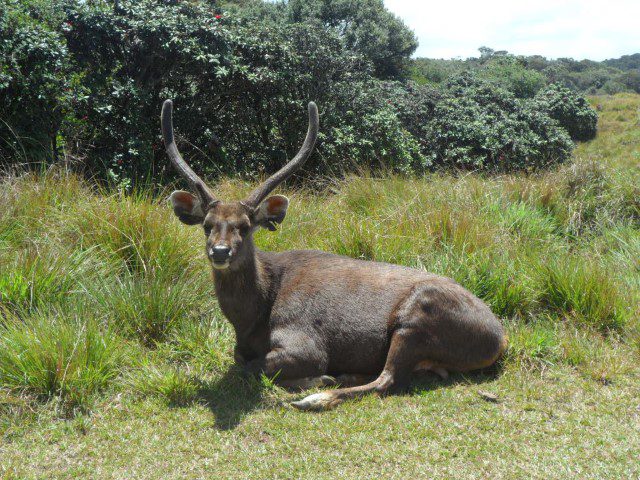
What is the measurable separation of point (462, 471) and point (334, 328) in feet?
5.69

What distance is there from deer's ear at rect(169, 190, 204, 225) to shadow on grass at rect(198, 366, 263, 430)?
4.50 ft

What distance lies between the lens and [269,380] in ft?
17.3

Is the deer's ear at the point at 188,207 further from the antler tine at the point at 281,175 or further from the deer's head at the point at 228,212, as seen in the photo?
the antler tine at the point at 281,175

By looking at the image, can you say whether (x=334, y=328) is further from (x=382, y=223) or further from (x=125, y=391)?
(x=382, y=223)

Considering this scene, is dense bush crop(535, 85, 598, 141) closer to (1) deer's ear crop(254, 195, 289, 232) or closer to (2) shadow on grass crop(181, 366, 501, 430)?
(2) shadow on grass crop(181, 366, 501, 430)

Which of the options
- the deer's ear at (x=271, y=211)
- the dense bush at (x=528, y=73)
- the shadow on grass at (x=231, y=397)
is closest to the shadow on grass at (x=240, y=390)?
the shadow on grass at (x=231, y=397)

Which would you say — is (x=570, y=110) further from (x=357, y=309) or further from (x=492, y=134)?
(x=357, y=309)

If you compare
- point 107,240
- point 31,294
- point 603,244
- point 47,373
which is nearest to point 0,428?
point 47,373

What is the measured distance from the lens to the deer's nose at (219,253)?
483 centimetres

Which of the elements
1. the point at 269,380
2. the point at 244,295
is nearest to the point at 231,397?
the point at 269,380

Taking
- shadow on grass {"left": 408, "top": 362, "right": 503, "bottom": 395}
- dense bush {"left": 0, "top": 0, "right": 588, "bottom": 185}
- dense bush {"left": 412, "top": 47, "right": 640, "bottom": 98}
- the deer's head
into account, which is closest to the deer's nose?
the deer's head

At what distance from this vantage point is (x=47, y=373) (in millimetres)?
4977

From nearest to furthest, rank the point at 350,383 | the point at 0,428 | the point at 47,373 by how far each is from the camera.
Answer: the point at 0,428 < the point at 47,373 < the point at 350,383

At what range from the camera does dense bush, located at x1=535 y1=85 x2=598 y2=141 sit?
2051cm
